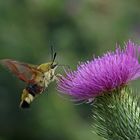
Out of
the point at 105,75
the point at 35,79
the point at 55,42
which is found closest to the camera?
the point at 105,75

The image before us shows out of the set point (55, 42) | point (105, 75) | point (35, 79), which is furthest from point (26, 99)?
point (55, 42)

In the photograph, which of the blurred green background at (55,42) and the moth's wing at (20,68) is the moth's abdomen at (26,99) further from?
the blurred green background at (55,42)

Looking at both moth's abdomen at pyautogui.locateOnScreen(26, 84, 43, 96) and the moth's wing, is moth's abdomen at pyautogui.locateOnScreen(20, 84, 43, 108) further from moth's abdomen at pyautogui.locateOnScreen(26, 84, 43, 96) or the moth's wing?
the moth's wing

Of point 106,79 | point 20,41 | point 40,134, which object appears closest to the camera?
point 106,79

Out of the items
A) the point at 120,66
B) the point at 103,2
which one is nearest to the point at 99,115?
the point at 120,66

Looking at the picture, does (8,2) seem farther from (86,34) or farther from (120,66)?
(120,66)

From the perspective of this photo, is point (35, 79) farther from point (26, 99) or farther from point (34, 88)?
point (26, 99)
